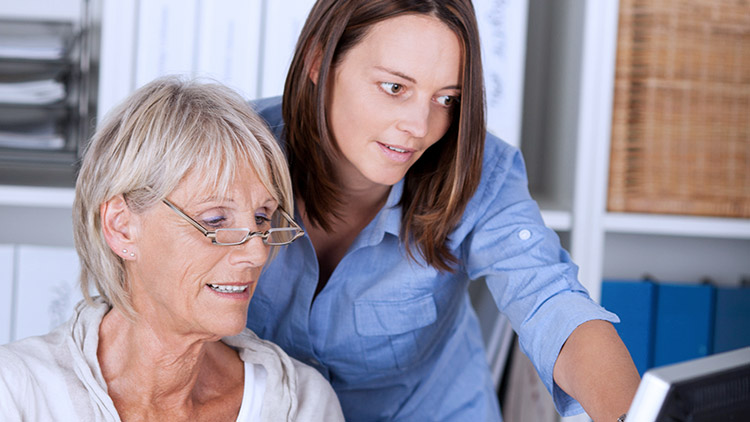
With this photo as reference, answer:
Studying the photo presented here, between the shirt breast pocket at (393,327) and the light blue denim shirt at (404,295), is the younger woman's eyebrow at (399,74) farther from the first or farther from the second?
the shirt breast pocket at (393,327)

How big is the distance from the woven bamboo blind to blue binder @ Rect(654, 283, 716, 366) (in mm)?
178

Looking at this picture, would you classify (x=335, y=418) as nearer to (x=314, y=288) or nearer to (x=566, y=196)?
(x=314, y=288)

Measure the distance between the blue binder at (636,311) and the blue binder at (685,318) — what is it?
2 centimetres

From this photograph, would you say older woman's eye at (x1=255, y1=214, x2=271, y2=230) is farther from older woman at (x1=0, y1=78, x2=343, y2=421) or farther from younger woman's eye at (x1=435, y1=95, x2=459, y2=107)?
younger woman's eye at (x1=435, y1=95, x2=459, y2=107)

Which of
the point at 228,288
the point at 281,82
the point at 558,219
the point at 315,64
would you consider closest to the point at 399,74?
the point at 315,64

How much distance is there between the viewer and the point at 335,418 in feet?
3.75

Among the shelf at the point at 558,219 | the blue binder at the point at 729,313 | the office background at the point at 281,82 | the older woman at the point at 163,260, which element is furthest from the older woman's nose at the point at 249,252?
the blue binder at the point at 729,313

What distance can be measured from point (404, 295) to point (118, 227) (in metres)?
0.48

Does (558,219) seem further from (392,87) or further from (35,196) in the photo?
(35,196)

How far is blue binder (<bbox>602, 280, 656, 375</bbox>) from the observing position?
1.61 meters

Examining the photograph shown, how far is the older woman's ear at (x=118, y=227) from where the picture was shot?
1.00 m

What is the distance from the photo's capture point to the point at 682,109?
150 cm

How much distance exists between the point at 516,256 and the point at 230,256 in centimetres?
42

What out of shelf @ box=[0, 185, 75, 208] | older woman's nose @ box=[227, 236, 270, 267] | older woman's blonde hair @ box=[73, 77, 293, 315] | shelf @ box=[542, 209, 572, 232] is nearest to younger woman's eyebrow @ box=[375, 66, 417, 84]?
older woman's blonde hair @ box=[73, 77, 293, 315]
